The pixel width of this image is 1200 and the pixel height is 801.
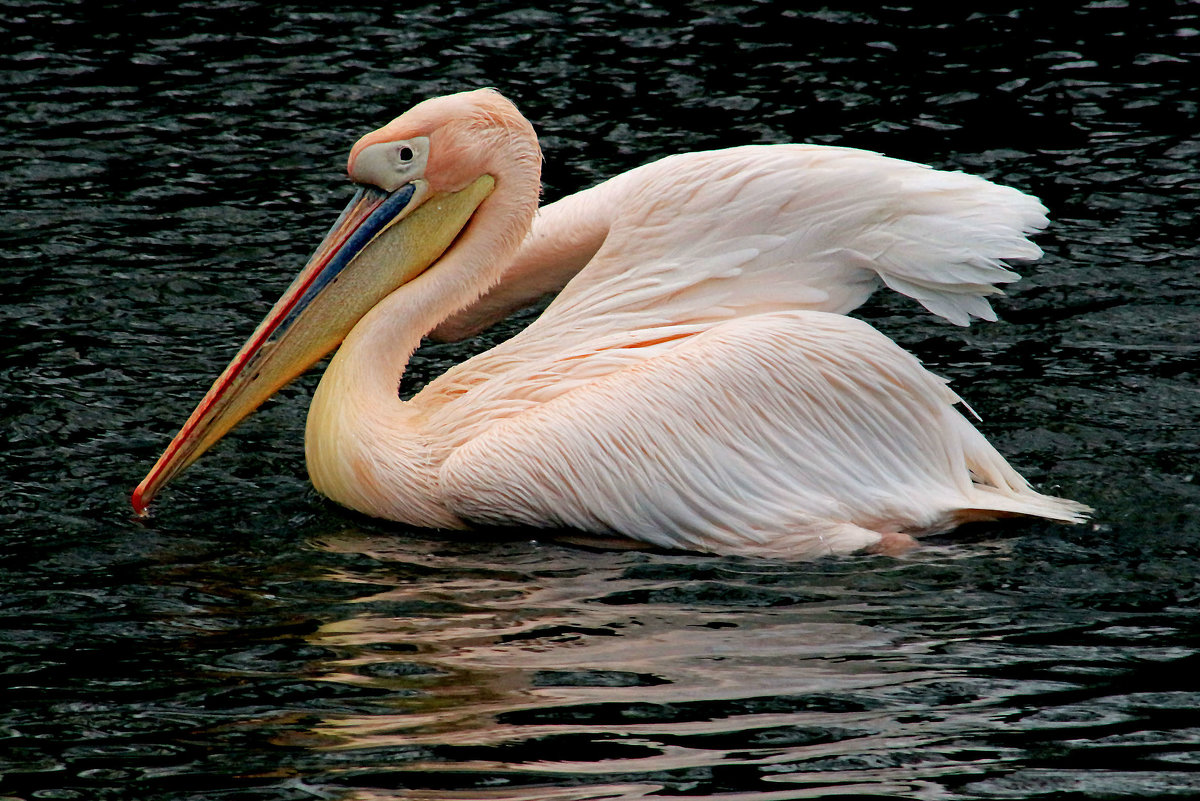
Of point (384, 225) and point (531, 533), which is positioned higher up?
point (384, 225)

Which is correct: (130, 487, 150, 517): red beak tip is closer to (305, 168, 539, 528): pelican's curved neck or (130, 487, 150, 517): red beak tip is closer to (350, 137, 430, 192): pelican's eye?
(305, 168, 539, 528): pelican's curved neck

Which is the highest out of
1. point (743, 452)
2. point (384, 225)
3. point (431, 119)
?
point (431, 119)

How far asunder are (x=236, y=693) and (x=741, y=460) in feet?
5.54

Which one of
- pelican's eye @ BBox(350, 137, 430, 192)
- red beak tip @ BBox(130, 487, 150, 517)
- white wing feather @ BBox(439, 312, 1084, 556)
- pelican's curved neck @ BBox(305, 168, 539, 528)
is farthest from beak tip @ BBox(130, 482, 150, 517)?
pelican's eye @ BBox(350, 137, 430, 192)

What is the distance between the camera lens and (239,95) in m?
8.45

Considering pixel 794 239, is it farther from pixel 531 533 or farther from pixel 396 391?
pixel 396 391

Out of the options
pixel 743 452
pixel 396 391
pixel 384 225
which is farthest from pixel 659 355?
pixel 384 225

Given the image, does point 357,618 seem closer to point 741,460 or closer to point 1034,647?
point 741,460

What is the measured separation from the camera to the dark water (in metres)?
3.47

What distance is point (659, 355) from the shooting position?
486 cm

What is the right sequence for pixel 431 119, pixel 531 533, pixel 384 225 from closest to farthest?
1. pixel 531 533
2. pixel 431 119
3. pixel 384 225

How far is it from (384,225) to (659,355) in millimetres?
1061

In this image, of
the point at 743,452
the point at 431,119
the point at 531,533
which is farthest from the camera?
the point at 431,119

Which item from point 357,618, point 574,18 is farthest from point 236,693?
point 574,18
